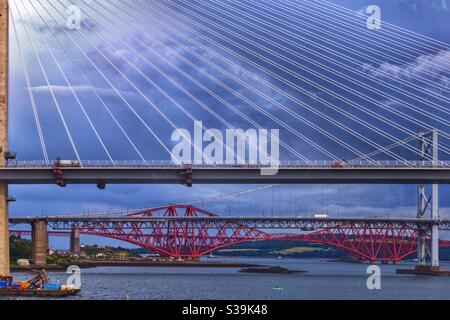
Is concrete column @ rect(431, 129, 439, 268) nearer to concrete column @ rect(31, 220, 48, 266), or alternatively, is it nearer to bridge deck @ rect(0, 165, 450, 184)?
bridge deck @ rect(0, 165, 450, 184)

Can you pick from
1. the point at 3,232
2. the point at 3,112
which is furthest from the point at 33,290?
the point at 3,112

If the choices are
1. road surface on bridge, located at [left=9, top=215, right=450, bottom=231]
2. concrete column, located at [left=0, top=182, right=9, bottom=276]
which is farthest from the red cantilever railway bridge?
concrete column, located at [left=0, top=182, right=9, bottom=276]

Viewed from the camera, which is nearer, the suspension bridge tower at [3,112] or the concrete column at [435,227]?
the suspension bridge tower at [3,112]

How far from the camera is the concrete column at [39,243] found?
82.5 meters

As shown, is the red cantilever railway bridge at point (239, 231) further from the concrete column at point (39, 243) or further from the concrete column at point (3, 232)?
the concrete column at point (3, 232)

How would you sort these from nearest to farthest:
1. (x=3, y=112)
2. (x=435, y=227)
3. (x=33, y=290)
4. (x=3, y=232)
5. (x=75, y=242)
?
(x=33, y=290) → (x=3, y=112) → (x=3, y=232) → (x=435, y=227) → (x=75, y=242)

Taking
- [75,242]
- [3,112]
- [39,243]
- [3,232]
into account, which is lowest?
[75,242]

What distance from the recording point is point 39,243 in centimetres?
8631

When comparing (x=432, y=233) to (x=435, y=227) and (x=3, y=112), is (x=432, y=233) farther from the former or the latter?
(x=3, y=112)

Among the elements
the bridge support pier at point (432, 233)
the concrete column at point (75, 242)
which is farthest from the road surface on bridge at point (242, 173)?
the concrete column at point (75, 242)

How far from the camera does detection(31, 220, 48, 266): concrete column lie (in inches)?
3248
